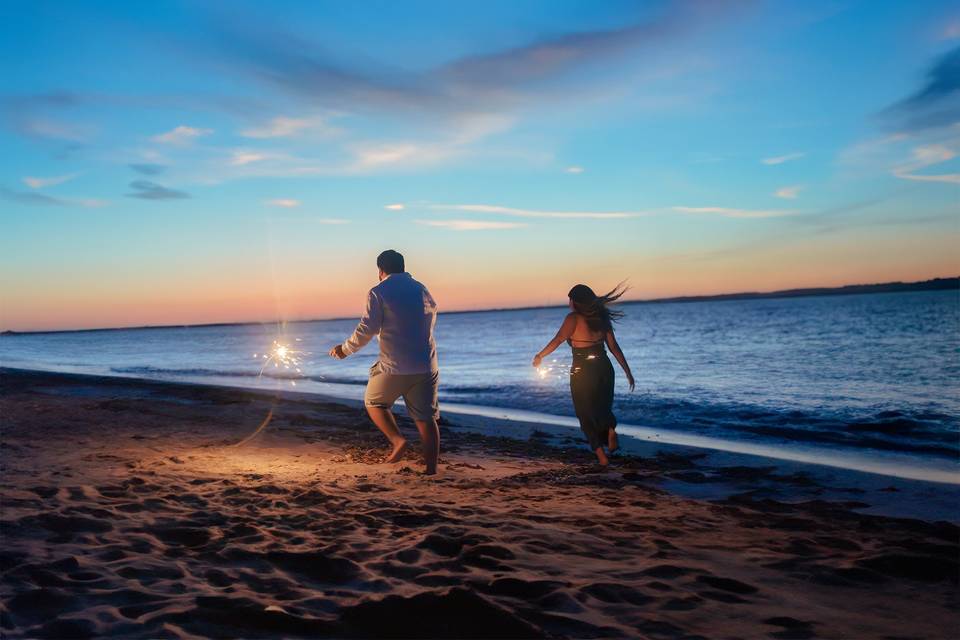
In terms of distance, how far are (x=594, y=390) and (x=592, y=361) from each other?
0.34 m

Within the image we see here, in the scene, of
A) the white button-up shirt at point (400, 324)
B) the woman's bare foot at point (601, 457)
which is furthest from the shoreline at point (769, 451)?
the white button-up shirt at point (400, 324)

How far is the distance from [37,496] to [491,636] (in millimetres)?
4107

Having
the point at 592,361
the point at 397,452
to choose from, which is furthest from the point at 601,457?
the point at 397,452

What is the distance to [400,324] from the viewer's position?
6.39m

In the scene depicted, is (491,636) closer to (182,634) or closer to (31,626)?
(182,634)

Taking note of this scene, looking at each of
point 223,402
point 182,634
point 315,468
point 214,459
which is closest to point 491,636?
point 182,634

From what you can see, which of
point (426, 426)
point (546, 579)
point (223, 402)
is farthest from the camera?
point (223, 402)

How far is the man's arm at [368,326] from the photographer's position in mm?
6324

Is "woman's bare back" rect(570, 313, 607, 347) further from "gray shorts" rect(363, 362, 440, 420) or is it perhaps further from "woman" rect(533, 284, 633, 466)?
"gray shorts" rect(363, 362, 440, 420)

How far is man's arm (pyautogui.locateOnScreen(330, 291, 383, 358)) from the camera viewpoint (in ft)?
20.7

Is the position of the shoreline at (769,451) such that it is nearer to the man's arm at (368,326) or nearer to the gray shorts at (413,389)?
the gray shorts at (413,389)

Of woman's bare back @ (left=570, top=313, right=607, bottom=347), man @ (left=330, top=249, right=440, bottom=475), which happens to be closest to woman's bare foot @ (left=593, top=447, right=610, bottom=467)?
woman's bare back @ (left=570, top=313, right=607, bottom=347)

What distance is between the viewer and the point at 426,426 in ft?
21.6

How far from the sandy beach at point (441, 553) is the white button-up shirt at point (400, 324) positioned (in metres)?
1.18
